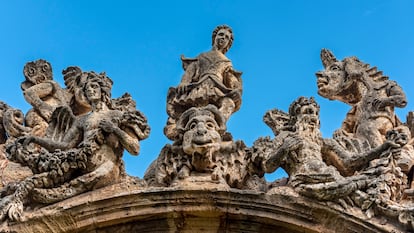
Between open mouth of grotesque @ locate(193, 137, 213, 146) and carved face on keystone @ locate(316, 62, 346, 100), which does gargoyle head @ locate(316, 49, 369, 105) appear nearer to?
carved face on keystone @ locate(316, 62, 346, 100)

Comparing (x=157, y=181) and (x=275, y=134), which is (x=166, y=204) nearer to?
(x=157, y=181)

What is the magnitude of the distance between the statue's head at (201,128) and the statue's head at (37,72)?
8.95 feet

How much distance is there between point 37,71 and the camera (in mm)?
10945

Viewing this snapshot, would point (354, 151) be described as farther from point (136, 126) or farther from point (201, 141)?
point (136, 126)

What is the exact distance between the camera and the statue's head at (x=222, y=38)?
10750 millimetres

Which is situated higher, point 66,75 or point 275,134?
point 66,75

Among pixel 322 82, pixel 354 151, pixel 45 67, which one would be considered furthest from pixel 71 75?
pixel 354 151

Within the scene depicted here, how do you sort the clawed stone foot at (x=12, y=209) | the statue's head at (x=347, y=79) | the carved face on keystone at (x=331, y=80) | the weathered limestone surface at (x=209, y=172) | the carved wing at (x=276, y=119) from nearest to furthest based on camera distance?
the weathered limestone surface at (x=209, y=172) < the clawed stone foot at (x=12, y=209) < the carved wing at (x=276, y=119) < the statue's head at (x=347, y=79) < the carved face on keystone at (x=331, y=80)

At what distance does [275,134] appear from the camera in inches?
367

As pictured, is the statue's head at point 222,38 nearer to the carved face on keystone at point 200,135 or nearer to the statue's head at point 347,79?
the statue's head at point 347,79

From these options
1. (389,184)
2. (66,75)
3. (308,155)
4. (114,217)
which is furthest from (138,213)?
(66,75)

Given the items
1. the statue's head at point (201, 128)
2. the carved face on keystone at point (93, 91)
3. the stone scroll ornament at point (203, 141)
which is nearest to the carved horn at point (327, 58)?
the stone scroll ornament at point (203, 141)

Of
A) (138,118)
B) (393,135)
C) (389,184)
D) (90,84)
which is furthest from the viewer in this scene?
(90,84)

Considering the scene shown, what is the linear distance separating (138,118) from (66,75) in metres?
2.46
